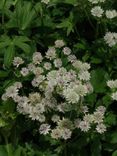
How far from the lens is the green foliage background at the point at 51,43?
→ 276 centimetres

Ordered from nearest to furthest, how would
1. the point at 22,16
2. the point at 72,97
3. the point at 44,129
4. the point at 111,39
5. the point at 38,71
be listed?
the point at 72,97 → the point at 44,129 → the point at 38,71 → the point at 111,39 → the point at 22,16

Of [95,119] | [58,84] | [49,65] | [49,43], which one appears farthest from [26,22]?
[95,119]

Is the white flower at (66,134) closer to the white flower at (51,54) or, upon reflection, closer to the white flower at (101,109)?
the white flower at (101,109)

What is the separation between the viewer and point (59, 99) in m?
2.80

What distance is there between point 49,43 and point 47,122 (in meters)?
0.77

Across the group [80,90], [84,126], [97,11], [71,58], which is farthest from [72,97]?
[97,11]

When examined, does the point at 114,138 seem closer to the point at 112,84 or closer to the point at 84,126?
the point at 84,126

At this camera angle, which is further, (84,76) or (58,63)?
(58,63)

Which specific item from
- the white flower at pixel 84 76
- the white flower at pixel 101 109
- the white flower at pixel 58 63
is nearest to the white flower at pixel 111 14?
the white flower at pixel 58 63

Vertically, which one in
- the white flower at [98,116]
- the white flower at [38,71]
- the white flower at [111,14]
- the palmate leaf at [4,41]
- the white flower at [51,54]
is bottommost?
the white flower at [98,116]

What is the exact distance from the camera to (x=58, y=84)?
2.70 m

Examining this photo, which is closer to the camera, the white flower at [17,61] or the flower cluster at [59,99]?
the flower cluster at [59,99]

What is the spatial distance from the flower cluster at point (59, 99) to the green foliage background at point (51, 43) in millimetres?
97

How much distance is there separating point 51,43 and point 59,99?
0.66 m
